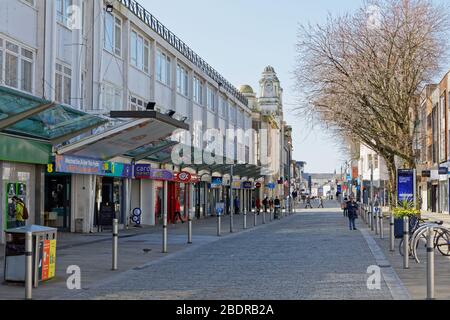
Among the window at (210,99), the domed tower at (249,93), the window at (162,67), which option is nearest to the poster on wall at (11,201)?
the window at (162,67)

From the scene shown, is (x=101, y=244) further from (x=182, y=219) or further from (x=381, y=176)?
(x=381, y=176)

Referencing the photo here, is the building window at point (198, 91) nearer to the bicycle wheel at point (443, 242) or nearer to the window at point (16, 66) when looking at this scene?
the window at point (16, 66)

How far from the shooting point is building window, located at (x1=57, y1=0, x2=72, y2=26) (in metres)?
27.0

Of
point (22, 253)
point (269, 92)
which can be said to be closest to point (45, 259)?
point (22, 253)

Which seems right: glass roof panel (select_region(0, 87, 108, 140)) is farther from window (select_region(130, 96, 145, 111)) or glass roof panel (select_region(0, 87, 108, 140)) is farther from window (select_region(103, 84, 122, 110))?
window (select_region(130, 96, 145, 111))

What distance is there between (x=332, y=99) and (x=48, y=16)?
1761 centimetres

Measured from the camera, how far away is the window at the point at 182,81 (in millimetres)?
45300

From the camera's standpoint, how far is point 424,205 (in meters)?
73.1

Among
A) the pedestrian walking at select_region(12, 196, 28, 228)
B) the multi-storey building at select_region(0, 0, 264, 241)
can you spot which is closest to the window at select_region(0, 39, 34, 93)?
the multi-storey building at select_region(0, 0, 264, 241)

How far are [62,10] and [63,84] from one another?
9.21 ft

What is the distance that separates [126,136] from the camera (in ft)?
90.7

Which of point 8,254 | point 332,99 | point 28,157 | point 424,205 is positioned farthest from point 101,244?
point 424,205

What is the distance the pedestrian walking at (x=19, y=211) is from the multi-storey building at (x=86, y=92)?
0.42 m

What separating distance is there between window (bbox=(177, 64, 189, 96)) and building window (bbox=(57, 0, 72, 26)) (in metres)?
17.3
